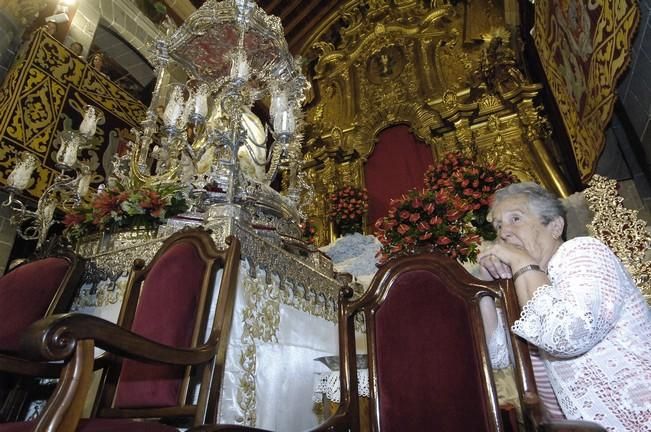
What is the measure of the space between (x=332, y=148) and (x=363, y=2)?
3.31m

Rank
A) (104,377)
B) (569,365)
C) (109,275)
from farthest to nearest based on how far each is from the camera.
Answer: (109,275)
(104,377)
(569,365)

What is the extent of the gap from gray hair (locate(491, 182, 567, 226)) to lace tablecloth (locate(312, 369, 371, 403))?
2.38 feet

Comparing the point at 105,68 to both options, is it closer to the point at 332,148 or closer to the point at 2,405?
the point at 332,148

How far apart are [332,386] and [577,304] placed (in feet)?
2.79

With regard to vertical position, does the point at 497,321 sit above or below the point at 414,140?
below

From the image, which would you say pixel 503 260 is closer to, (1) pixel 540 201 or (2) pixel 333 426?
(1) pixel 540 201

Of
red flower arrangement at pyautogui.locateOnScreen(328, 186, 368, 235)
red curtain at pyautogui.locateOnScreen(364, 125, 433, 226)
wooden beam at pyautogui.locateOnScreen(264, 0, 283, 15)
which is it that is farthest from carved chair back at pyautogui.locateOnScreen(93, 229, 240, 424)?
wooden beam at pyautogui.locateOnScreen(264, 0, 283, 15)

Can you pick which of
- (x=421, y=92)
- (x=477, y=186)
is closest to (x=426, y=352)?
(x=477, y=186)

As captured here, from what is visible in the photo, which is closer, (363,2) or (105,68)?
(105,68)

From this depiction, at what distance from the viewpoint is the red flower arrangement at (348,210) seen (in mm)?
5168

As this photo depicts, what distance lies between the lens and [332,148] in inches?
237

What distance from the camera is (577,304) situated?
820 mm

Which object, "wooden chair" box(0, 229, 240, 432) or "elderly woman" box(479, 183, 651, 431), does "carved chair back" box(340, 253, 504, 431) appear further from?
"wooden chair" box(0, 229, 240, 432)

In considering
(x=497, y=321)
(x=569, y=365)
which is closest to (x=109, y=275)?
(x=497, y=321)
